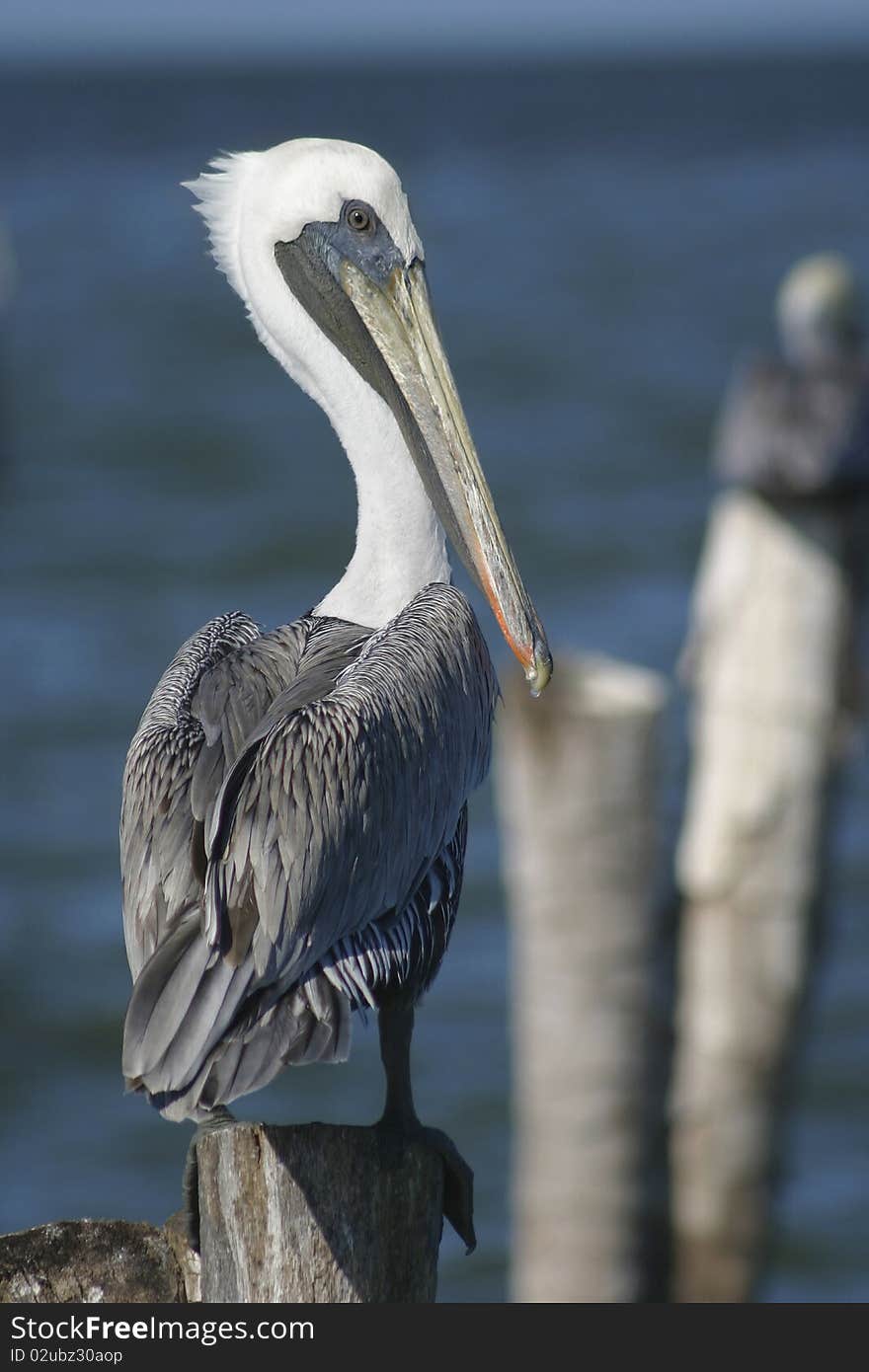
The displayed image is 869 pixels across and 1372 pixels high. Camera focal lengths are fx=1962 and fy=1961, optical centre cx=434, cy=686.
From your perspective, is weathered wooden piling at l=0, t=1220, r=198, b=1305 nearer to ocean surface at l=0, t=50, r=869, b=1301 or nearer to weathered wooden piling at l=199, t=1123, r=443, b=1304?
weathered wooden piling at l=199, t=1123, r=443, b=1304

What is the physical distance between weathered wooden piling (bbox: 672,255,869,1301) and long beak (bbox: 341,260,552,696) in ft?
9.38

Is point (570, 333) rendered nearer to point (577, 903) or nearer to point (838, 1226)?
point (838, 1226)

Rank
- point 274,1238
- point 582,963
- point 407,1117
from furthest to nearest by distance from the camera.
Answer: point 582,963, point 407,1117, point 274,1238

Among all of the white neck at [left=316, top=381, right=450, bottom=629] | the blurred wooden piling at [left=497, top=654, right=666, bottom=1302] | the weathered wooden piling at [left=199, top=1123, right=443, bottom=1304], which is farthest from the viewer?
the blurred wooden piling at [left=497, top=654, right=666, bottom=1302]

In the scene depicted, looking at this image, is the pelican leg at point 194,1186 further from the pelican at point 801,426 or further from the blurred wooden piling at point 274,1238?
the pelican at point 801,426

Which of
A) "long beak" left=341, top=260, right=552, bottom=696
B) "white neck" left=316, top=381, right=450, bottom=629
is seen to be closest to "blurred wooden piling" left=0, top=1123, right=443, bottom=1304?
"long beak" left=341, top=260, right=552, bottom=696

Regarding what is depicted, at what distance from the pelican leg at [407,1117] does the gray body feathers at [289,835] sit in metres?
0.06

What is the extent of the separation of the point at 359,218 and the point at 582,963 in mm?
3128

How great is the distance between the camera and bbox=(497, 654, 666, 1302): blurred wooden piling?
5.85 metres

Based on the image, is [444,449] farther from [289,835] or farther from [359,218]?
[289,835]

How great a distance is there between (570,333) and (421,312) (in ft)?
72.4

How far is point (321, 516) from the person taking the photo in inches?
690

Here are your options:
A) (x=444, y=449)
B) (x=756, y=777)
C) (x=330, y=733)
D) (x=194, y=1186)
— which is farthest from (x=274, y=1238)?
(x=756, y=777)

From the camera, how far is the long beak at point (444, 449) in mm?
3352
